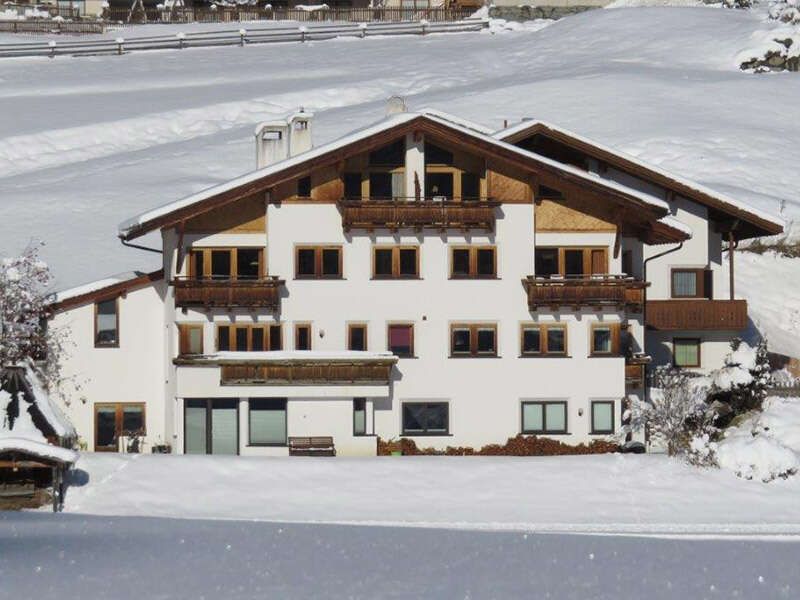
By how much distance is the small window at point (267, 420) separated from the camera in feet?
172

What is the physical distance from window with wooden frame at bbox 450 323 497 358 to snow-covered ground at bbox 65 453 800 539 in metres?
4.56

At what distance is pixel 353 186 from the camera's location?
177 feet

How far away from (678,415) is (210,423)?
11792 millimetres

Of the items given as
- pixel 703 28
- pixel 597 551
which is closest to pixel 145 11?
pixel 703 28

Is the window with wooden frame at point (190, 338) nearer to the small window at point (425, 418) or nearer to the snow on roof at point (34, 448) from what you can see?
the small window at point (425, 418)

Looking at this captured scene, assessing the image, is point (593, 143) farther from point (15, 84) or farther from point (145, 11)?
Answer: point (145, 11)

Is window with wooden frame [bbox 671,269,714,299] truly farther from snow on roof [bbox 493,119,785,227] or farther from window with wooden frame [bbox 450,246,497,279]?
window with wooden frame [bbox 450,246,497,279]

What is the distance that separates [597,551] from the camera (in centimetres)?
4012

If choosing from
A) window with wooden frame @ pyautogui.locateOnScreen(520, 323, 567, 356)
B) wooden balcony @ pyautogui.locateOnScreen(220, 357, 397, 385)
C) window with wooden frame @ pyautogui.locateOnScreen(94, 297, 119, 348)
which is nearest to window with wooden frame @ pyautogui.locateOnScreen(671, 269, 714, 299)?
window with wooden frame @ pyautogui.locateOnScreen(520, 323, 567, 356)

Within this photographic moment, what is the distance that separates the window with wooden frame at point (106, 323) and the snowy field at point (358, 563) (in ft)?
36.0

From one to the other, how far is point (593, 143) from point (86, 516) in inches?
830

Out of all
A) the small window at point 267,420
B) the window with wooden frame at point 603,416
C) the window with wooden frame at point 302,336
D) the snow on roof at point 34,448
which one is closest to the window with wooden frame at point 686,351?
the window with wooden frame at point 603,416

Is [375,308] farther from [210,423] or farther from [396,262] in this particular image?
[210,423]

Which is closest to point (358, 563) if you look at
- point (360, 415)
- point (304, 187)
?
point (360, 415)
